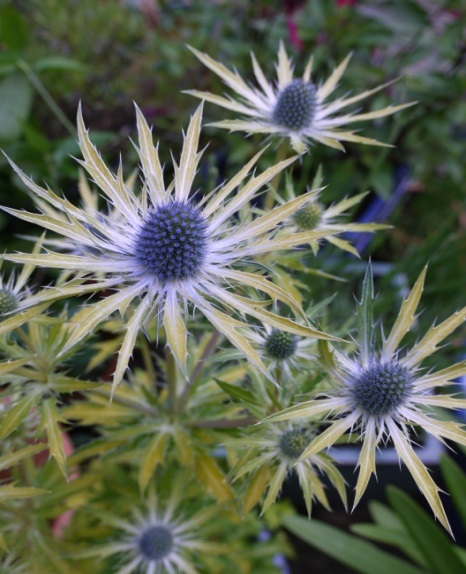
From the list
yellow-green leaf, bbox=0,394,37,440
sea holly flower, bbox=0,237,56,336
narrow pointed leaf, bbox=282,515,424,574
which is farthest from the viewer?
narrow pointed leaf, bbox=282,515,424,574

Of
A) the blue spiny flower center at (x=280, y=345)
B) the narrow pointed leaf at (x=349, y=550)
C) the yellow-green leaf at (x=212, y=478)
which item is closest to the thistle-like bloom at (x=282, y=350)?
the blue spiny flower center at (x=280, y=345)

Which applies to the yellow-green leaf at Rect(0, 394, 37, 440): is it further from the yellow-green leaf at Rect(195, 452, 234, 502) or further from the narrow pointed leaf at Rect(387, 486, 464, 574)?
the narrow pointed leaf at Rect(387, 486, 464, 574)

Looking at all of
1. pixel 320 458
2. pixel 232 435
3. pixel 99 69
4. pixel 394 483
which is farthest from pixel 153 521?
pixel 99 69

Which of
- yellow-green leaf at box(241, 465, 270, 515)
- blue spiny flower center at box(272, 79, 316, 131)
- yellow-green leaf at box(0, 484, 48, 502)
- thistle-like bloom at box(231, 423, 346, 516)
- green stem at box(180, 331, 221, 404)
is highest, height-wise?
blue spiny flower center at box(272, 79, 316, 131)

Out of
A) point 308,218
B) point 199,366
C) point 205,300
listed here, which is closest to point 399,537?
point 199,366

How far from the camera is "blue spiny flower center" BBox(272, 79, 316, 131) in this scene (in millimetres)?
864

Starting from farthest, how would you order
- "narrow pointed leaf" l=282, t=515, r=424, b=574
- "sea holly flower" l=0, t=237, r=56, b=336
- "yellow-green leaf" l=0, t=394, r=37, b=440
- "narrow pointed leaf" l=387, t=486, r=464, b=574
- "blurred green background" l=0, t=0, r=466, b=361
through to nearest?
"blurred green background" l=0, t=0, r=466, b=361
"narrow pointed leaf" l=282, t=515, r=424, b=574
"narrow pointed leaf" l=387, t=486, r=464, b=574
"yellow-green leaf" l=0, t=394, r=37, b=440
"sea holly flower" l=0, t=237, r=56, b=336

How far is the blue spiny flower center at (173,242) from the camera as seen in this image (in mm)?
669

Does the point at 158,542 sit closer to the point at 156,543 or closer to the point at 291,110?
the point at 156,543

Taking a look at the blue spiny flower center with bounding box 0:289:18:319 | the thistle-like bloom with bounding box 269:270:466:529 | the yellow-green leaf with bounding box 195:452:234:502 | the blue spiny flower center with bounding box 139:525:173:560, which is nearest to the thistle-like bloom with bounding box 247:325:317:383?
the thistle-like bloom with bounding box 269:270:466:529

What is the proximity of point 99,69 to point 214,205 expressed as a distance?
1.61 m

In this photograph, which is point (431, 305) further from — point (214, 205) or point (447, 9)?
point (214, 205)

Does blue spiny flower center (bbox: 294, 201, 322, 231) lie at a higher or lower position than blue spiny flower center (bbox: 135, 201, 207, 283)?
higher

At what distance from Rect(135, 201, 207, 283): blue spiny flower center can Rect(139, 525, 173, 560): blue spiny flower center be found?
1.91ft
